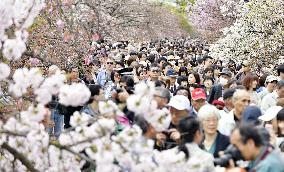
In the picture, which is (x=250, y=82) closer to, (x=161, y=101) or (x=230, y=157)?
(x=161, y=101)

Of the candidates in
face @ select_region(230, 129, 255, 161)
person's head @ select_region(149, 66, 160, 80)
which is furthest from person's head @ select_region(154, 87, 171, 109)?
person's head @ select_region(149, 66, 160, 80)

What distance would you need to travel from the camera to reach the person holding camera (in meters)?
4.59

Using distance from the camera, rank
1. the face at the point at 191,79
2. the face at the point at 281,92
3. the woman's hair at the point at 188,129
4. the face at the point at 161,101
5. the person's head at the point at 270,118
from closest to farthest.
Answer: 1. the woman's hair at the point at 188,129
2. the person's head at the point at 270,118
3. the face at the point at 161,101
4. the face at the point at 281,92
5. the face at the point at 191,79

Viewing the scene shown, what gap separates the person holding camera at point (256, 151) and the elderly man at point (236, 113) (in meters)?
2.02

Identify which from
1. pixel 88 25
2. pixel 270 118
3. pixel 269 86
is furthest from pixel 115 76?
pixel 88 25

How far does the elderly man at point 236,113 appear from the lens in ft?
22.2

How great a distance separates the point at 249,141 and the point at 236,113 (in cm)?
232

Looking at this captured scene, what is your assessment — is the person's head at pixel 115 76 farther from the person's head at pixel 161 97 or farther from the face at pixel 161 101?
the face at pixel 161 101

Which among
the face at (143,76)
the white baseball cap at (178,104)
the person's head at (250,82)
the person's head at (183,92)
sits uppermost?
the white baseball cap at (178,104)

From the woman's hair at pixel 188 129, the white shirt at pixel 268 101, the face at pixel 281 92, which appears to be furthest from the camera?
the white shirt at pixel 268 101

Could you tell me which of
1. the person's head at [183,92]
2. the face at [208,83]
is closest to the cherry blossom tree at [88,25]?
the person's head at [183,92]

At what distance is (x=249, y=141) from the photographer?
464 cm

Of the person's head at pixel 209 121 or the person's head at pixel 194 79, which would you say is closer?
the person's head at pixel 209 121

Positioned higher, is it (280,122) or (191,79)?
(280,122)
